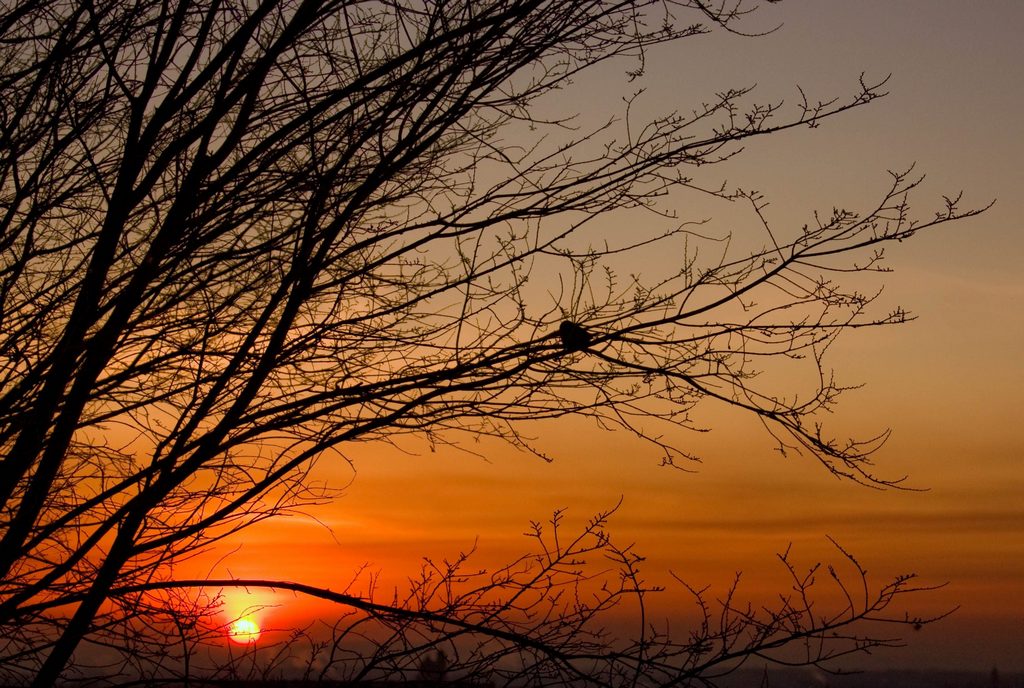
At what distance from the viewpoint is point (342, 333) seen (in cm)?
449

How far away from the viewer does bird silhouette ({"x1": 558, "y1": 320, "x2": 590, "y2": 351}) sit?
4.25 m

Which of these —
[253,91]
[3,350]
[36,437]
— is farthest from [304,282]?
[3,350]

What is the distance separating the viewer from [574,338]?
4254 millimetres

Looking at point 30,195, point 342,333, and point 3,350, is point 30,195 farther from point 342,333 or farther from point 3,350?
point 342,333

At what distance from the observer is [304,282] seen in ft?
13.4

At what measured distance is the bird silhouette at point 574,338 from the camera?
425 centimetres

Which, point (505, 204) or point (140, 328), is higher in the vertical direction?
point (505, 204)

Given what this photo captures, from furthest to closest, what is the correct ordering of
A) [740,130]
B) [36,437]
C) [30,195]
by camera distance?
[30,195], [740,130], [36,437]

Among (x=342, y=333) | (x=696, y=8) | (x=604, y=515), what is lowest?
(x=604, y=515)

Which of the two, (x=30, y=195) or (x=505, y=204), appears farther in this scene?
(x=30, y=195)

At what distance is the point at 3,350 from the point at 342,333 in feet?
5.20

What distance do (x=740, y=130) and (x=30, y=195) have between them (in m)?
3.42

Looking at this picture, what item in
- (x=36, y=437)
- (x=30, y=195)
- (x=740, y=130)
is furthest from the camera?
(x=30, y=195)

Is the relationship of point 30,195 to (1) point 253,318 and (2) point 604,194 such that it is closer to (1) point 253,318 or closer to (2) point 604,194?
(1) point 253,318
